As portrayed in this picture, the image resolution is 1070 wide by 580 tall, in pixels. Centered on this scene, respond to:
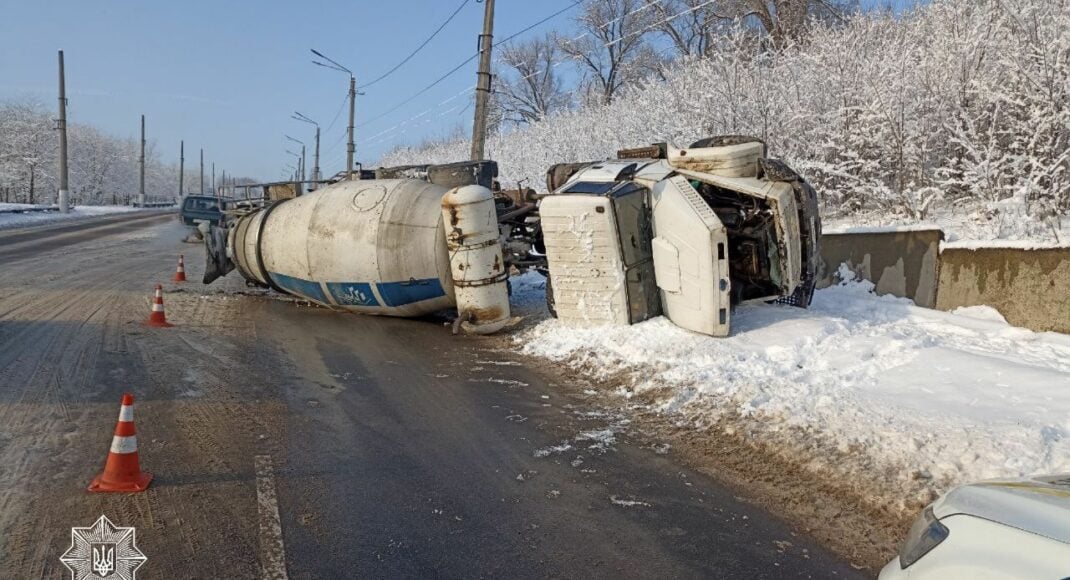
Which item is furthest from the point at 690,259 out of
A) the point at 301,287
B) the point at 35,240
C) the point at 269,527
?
the point at 35,240

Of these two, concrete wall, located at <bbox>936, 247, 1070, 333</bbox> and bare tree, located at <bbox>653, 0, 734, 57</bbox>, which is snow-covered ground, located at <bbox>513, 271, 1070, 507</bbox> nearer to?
concrete wall, located at <bbox>936, 247, 1070, 333</bbox>

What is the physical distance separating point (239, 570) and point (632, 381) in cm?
422

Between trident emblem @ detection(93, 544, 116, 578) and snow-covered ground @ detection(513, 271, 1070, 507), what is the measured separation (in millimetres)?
3968

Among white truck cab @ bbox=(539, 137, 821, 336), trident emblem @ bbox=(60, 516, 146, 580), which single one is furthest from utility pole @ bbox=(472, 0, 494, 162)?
trident emblem @ bbox=(60, 516, 146, 580)

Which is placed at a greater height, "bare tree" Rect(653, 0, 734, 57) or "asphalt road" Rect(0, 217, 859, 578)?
"bare tree" Rect(653, 0, 734, 57)

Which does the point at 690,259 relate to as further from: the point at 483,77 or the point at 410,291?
the point at 483,77

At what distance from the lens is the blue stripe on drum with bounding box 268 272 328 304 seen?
10.6m

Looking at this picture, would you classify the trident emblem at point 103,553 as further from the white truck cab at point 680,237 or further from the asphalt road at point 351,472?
the white truck cab at point 680,237

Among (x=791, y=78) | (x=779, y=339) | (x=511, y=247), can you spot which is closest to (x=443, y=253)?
(x=511, y=247)

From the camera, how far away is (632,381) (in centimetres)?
668

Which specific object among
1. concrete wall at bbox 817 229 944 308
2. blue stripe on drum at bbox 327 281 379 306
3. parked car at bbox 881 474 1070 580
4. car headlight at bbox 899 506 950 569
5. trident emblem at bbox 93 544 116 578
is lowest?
trident emblem at bbox 93 544 116 578

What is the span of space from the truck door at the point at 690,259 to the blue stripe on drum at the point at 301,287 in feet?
17.6

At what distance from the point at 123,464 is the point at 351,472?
1274mm

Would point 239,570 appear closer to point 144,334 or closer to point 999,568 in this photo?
point 999,568
